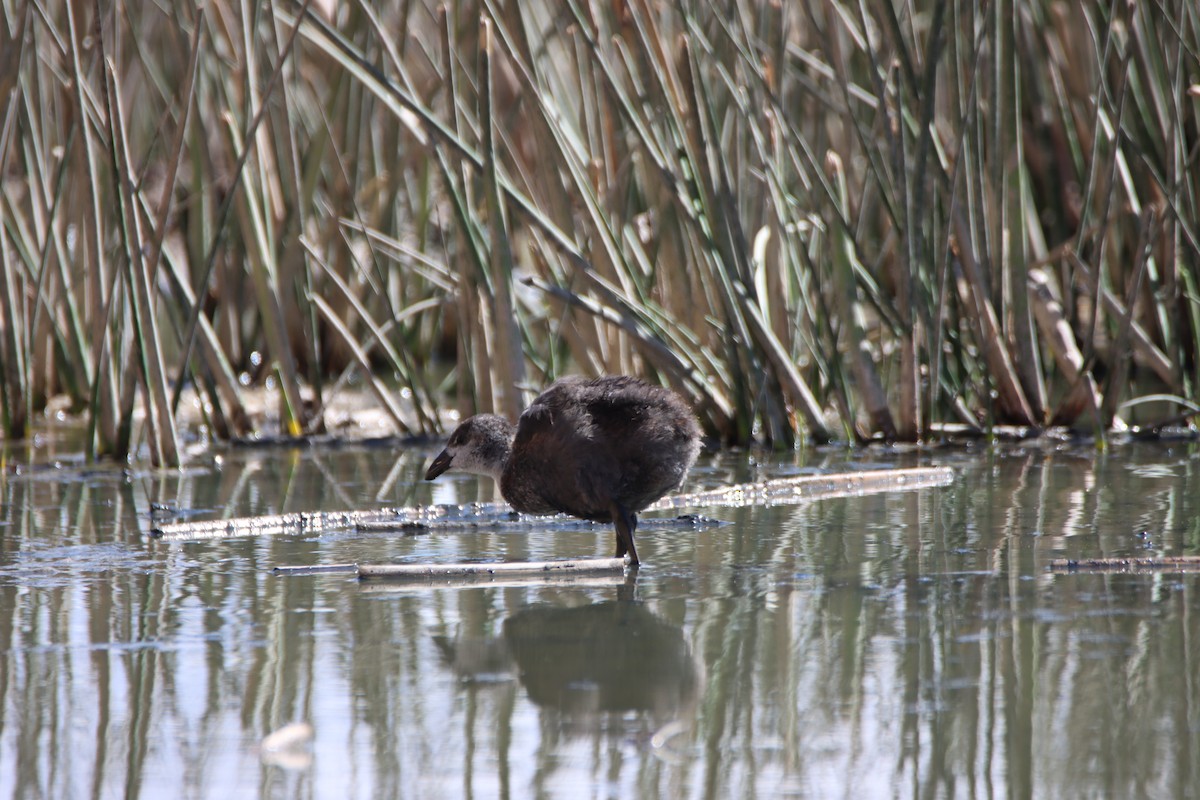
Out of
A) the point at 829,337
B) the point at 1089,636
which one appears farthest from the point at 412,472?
the point at 1089,636

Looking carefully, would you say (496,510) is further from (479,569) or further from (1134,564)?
(1134,564)

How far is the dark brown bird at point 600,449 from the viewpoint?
3275mm

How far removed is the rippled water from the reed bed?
1.07m

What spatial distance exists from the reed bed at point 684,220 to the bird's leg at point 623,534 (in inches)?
56.7

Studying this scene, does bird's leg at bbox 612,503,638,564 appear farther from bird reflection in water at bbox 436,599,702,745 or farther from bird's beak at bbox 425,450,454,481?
bird's beak at bbox 425,450,454,481

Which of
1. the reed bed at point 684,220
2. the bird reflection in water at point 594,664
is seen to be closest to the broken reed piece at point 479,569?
the bird reflection in water at point 594,664

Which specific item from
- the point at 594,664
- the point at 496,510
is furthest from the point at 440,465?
the point at 594,664

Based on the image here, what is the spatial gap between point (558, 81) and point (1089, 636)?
415cm

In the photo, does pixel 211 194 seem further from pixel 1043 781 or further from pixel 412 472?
pixel 1043 781

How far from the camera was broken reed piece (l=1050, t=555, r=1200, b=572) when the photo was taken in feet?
9.17

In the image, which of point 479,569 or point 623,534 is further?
point 623,534

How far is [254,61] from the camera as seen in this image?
492 cm

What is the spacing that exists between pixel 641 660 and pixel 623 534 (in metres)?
0.74

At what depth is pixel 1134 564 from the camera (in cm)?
281
